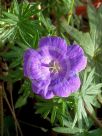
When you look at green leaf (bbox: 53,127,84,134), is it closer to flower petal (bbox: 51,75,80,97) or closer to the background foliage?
the background foliage

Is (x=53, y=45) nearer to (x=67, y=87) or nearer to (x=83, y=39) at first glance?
(x=67, y=87)

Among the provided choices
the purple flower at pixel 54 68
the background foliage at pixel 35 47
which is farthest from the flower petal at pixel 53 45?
the background foliage at pixel 35 47

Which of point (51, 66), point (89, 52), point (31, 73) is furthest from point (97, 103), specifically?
point (31, 73)

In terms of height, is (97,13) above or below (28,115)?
above

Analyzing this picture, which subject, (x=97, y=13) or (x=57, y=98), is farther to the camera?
(x=97, y=13)

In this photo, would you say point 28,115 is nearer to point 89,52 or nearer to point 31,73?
point 89,52

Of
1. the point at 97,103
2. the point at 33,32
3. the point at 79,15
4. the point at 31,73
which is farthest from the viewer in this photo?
the point at 79,15

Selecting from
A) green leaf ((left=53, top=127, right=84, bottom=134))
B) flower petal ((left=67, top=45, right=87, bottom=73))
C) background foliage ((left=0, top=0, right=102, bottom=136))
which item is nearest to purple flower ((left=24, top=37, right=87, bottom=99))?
flower petal ((left=67, top=45, right=87, bottom=73))
